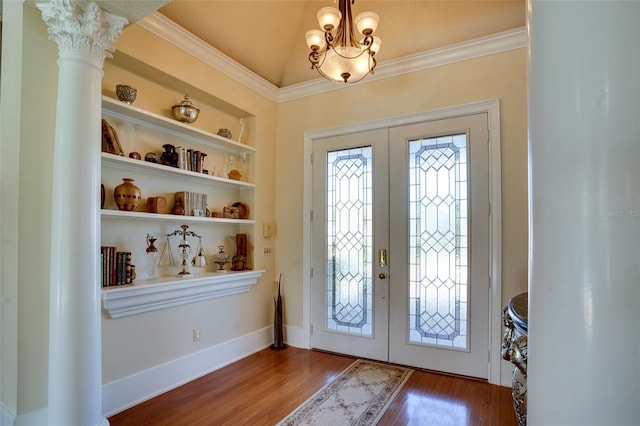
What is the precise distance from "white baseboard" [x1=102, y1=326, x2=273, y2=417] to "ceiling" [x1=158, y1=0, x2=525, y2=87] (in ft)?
9.93

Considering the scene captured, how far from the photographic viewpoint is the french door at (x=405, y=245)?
3184 millimetres

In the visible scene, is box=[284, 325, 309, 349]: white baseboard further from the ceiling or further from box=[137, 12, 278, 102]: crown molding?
the ceiling

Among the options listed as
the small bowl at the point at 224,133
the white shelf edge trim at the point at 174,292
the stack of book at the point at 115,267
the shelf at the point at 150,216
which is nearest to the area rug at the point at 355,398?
the white shelf edge trim at the point at 174,292

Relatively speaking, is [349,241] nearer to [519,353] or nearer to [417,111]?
[417,111]

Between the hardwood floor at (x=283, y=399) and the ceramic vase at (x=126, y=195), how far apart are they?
157 cm

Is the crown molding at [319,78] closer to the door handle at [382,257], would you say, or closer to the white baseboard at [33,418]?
the door handle at [382,257]

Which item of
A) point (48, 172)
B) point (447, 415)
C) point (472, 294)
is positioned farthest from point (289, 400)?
point (48, 172)

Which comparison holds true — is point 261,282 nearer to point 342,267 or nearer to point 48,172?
A: point 342,267

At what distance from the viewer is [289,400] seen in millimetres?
2748

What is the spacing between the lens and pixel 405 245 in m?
3.47

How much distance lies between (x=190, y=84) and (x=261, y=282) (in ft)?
7.42

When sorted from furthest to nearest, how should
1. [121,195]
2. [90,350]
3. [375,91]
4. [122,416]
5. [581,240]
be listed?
[375,91] → [121,195] → [122,416] → [90,350] → [581,240]

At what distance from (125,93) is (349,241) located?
250 centimetres

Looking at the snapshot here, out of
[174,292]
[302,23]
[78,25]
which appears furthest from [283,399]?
[302,23]
